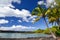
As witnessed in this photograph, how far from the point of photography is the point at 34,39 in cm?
4362

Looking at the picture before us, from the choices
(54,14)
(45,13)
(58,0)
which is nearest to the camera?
(45,13)

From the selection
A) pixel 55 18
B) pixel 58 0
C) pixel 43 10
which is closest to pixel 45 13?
pixel 43 10

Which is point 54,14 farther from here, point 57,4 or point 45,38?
point 45,38

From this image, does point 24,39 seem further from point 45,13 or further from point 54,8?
point 54,8

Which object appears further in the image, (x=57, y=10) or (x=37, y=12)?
(x=57, y=10)

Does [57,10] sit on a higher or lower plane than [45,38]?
higher

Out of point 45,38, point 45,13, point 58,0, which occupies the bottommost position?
point 45,38

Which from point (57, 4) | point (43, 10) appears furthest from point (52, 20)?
point (43, 10)

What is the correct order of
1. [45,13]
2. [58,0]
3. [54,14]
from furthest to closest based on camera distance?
[54,14] → [58,0] → [45,13]

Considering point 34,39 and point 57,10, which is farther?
point 57,10

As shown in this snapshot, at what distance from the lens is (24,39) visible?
140 ft

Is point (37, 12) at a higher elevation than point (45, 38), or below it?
higher

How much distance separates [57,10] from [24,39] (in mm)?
8707

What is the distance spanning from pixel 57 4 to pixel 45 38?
252 inches
